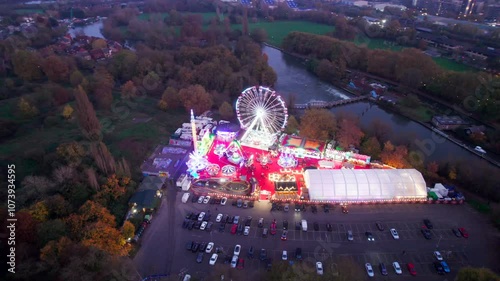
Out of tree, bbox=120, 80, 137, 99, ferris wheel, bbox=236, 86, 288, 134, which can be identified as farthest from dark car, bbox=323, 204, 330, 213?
tree, bbox=120, 80, 137, 99

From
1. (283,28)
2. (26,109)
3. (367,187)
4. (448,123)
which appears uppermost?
(283,28)

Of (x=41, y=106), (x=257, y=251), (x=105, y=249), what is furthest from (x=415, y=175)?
(x=41, y=106)

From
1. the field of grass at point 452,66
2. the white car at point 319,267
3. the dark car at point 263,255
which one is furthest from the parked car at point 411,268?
the field of grass at point 452,66

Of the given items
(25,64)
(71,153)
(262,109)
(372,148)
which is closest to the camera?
(71,153)

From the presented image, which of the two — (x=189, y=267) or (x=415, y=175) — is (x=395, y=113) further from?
(x=189, y=267)

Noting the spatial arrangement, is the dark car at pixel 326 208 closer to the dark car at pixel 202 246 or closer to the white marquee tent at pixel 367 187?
the white marquee tent at pixel 367 187

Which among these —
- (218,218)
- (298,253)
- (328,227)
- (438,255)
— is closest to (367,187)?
(328,227)

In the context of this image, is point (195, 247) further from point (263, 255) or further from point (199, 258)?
point (263, 255)
